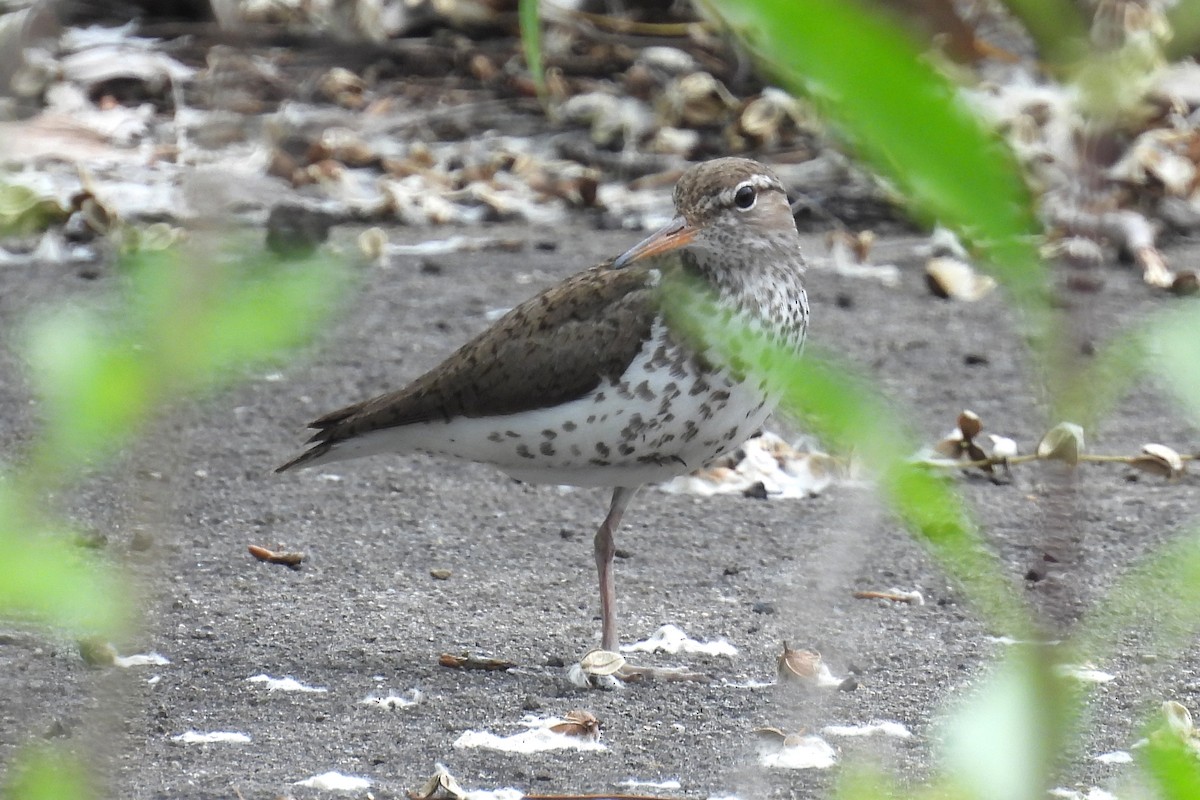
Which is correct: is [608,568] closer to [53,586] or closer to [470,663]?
[470,663]

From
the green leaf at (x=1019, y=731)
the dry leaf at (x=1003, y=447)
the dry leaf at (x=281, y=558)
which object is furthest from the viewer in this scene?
the dry leaf at (x=1003, y=447)

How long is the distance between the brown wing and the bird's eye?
31cm

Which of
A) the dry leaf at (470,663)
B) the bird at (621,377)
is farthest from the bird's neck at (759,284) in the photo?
the dry leaf at (470,663)

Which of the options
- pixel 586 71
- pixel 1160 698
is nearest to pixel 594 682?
pixel 1160 698

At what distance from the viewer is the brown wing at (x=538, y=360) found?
14.8 ft

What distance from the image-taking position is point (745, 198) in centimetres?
472

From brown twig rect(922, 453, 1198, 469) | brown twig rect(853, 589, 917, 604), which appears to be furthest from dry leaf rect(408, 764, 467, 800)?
brown twig rect(922, 453, 1198, 469)

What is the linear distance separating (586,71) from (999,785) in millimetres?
8576

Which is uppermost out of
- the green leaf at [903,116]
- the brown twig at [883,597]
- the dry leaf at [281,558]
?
the green leaf at [903,116]

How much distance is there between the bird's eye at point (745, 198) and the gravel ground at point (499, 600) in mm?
928

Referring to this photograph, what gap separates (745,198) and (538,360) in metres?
0.69

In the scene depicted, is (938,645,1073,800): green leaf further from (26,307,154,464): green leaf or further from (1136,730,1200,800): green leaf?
(26,307,154,464): green leaf

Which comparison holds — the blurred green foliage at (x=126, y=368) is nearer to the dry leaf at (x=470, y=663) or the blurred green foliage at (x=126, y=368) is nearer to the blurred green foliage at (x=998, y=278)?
the blurred green foliage at (x=998, y=278)

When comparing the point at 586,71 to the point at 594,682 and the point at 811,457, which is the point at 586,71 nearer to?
the point at 811,457
